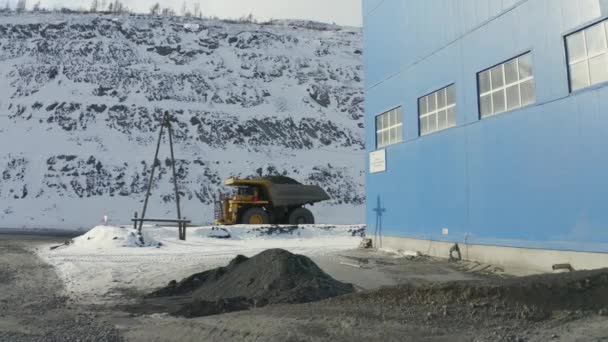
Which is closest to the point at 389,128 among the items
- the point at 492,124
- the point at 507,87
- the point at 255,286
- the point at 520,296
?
the point at 492,124

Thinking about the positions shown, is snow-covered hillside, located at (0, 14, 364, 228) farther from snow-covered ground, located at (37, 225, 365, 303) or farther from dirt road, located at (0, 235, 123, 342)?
dirt road, located at (0, 235, 123, 342)

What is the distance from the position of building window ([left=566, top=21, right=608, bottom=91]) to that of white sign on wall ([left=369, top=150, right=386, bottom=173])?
24.0ft

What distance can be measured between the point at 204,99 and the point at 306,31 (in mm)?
21277

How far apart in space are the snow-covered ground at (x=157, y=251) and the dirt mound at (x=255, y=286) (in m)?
1.37

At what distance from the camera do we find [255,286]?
7.77m

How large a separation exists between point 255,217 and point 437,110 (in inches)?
434

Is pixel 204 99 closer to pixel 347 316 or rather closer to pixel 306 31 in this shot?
pixel 306 31

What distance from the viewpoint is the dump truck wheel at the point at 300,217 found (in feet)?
74.2

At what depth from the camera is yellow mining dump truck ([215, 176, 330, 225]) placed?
21750 mm

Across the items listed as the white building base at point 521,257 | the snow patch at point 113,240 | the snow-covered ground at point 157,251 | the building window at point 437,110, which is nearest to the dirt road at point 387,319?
the snow-covered ground at point 157,251

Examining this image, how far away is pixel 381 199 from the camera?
623 inches

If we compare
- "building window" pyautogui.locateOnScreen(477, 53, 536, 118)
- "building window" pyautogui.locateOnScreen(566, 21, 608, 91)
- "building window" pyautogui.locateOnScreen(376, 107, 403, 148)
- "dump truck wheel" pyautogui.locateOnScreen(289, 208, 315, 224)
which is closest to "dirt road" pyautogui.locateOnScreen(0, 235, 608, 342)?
"building window" pyautogui.locateOnScreen(566, 21, 608, 91)

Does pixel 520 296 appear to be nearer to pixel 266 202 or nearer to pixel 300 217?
pixel 266 202

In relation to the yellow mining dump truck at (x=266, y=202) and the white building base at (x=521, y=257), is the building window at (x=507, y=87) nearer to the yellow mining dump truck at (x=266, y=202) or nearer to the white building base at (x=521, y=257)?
the white building base at (x=521, y=257)
